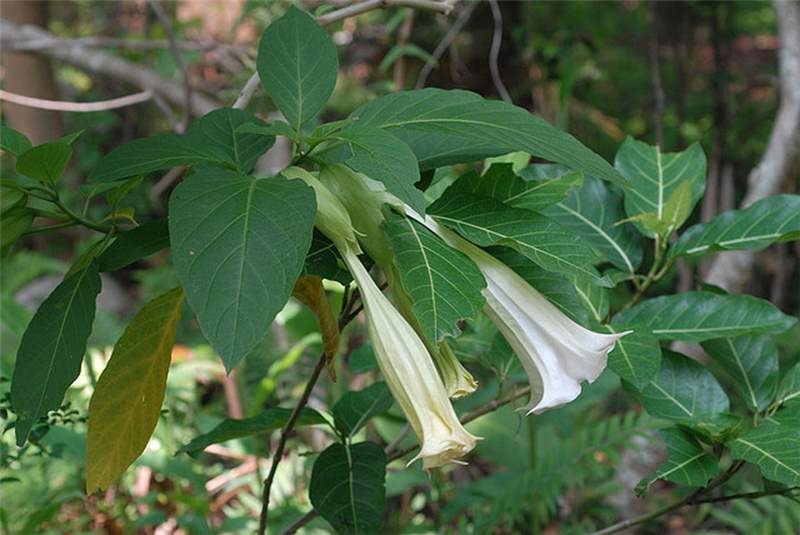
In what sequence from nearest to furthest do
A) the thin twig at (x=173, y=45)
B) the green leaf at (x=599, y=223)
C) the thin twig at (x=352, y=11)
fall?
the thin twig at (x=352, y=11) → the green leaf at (x=599, y=223) → the thin twig at (x=173, y=45)

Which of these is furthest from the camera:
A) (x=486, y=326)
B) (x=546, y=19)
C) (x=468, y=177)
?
(x=546, y=19)

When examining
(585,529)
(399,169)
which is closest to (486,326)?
(399,169)

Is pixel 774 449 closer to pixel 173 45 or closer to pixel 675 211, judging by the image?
pixel 675 211

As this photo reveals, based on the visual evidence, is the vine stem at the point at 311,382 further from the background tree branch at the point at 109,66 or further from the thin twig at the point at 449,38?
the background tree branch at the point at 109,66

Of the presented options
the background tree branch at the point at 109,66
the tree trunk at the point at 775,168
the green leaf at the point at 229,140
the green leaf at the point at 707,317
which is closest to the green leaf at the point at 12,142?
the green leaf at the point at 229,140

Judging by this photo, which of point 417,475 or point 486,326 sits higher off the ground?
point 486,326

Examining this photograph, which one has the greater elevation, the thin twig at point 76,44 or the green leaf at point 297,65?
the green leaf at point 297,65

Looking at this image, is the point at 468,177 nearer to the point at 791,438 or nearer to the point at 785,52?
the point at 791,438

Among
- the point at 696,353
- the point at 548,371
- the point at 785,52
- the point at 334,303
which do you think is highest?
the point at 548,371
